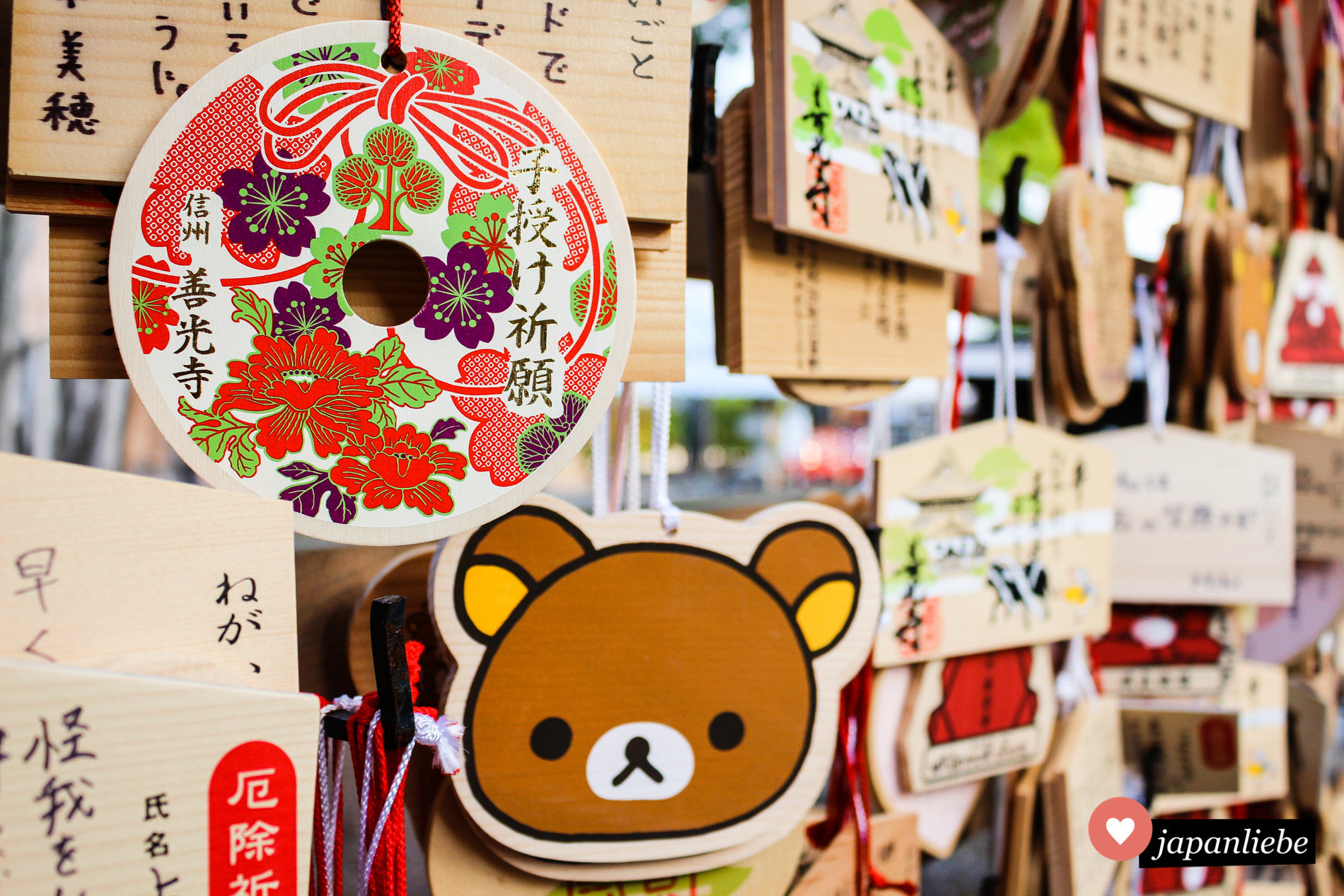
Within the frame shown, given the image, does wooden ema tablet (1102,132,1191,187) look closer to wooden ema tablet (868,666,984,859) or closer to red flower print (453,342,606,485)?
wooden ema tablet (868,666,984,859)

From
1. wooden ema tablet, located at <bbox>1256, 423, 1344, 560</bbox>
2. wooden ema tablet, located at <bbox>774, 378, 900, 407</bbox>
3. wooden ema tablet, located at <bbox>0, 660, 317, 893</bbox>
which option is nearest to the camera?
wooden ema tablet, located at <bbox>0, 660, 317, 893</bbox>

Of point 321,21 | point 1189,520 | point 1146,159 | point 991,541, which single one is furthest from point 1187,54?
point 321,21

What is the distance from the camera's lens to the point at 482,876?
608 millimetres

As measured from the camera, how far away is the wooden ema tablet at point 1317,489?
3.77ft

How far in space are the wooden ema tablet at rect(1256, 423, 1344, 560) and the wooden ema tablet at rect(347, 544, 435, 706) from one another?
1136mm

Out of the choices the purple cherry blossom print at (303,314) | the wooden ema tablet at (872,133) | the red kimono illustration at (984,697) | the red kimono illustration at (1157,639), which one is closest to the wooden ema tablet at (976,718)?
the red kimono illustration at (984,697)

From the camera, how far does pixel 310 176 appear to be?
454 millimetres

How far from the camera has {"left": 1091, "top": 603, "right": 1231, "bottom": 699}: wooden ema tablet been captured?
1.05 metres

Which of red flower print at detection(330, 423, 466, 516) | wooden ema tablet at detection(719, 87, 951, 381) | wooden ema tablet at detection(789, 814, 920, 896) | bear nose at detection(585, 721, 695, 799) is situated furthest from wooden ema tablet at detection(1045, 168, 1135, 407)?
red flower print at detection(330, 423, 466, 516)

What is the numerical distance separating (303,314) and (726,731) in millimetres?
415

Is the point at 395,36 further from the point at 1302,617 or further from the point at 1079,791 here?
the point at 1302,617

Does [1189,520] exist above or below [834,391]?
below

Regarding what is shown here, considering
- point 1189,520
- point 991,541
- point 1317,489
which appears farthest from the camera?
point 1317,489

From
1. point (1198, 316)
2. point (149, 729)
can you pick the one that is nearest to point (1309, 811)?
point (1198, 316)
